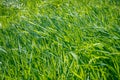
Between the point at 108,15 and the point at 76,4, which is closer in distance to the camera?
the point at 108,15

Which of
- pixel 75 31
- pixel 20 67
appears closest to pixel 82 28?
pixel 75 31

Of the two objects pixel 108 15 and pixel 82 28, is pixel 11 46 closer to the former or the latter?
pixel 82 28

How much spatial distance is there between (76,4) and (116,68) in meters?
1.81

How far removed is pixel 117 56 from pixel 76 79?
304mm

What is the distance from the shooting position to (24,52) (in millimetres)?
2031

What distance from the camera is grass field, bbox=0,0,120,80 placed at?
1.61 meters

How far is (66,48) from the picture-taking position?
1961 millimetres

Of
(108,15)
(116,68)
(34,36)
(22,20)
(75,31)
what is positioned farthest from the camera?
(22,20)

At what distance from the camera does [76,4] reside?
128 inches

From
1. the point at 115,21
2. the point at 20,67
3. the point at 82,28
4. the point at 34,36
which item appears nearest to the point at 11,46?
the point at 34,36

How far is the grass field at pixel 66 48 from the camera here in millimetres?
1608

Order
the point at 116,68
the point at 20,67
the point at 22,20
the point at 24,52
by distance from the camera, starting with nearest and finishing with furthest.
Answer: the point at 116,68 < the point at 20,67 < the point at 24,52 < the point at 22,20

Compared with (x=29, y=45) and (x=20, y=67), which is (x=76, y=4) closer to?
(x=29, y=45)

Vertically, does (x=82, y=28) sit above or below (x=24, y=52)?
above
